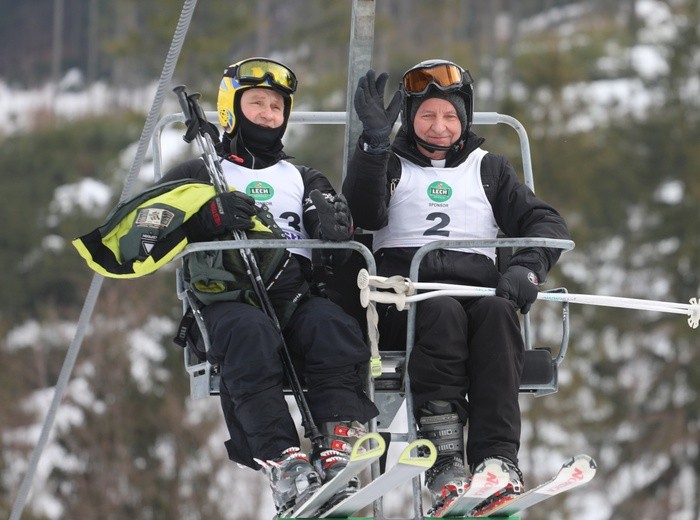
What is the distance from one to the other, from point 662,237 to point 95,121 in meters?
14.5

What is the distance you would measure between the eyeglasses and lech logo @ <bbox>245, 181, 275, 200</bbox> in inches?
15.3

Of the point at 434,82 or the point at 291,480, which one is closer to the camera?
the point at 291,480

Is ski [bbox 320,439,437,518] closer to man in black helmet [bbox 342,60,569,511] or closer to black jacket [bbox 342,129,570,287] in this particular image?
man in black helmet [bbox 342,60,569,511]

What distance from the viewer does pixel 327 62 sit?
39.7 meters

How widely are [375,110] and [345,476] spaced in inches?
50.7

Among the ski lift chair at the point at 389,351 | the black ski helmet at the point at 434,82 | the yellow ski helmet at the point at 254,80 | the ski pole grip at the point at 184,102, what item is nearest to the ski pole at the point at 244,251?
the ski pole grip at the point at 184,102

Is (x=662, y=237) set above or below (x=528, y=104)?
below

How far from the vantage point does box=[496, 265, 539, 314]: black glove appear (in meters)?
5.33

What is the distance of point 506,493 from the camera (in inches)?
199

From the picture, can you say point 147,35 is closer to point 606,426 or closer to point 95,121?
point 95,121

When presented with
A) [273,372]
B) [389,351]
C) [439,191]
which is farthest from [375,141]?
[273,372]

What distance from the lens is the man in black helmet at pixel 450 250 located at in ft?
17.2

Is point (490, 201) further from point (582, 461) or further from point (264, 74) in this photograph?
point (582, 461)

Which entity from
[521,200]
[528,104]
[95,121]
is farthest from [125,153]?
[521,200]
